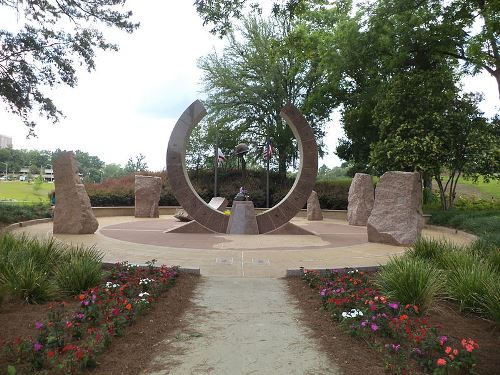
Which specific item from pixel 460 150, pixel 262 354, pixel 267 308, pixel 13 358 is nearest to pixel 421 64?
pixel 460 150

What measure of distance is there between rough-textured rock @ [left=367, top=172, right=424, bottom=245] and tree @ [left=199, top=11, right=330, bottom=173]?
16.7 meters

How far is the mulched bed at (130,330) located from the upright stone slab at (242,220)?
6.91 m

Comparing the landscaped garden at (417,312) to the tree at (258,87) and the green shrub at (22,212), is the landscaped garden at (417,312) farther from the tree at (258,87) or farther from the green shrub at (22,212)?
the tree at (258,87)

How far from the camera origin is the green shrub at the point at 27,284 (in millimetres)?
4906

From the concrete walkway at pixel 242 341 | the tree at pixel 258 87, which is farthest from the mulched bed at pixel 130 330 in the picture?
the tree at pixel 258 87

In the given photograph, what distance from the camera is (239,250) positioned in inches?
375

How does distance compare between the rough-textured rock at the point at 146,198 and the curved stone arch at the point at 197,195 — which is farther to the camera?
the rough-textured rock at the point at 146,198

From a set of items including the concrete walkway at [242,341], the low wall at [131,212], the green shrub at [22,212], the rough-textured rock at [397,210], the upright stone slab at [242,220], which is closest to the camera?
the concrete walkway at [242,341]

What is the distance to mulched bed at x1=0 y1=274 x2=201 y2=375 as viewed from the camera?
11.5 feet

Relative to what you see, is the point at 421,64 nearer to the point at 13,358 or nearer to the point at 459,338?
the point at 459,338

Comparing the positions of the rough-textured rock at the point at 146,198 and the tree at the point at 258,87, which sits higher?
the tree at the point at 258,87

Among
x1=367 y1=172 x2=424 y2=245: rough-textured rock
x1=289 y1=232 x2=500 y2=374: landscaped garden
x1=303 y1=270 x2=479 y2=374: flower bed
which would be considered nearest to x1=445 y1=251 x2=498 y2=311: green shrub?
x1=289 y1=232 x2=500 y2=374: landscaped garden

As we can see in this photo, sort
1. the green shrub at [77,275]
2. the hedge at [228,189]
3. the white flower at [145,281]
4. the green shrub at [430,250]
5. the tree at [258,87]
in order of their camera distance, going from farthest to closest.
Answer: the tree at [258,87] → the hedge at [228,189] → the green shrub at [430,250] → the white flower at [145,281] → the green shrub at [77,275]

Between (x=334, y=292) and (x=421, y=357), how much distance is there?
6.07 feet
